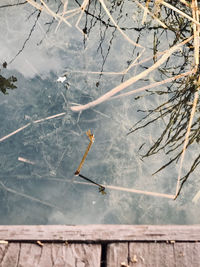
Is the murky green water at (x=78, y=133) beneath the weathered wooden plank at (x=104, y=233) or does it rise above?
above

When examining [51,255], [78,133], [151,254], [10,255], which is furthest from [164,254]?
[78,133]

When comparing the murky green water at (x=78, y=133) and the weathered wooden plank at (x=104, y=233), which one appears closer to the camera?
the weathered wooden plank at (x=104, y=233)

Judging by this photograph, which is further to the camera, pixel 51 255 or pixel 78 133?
pixel 78 133

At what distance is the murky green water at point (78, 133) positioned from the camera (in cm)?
164

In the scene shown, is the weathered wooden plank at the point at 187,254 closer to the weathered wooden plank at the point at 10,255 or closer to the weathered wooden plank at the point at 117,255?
the weathered wooden plank at the point at 117,255

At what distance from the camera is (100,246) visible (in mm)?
975

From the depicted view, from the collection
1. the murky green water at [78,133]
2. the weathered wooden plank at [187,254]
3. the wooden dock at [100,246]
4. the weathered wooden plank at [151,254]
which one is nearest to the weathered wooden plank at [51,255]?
the wooden dock at [100,246]

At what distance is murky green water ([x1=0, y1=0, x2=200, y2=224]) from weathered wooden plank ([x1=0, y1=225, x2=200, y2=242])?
648 millimetres

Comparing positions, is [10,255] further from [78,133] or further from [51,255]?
[78,133]

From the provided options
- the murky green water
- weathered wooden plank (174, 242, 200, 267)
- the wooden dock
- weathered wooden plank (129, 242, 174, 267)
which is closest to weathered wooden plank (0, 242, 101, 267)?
the wooden dock

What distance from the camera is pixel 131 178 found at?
170 centimetres

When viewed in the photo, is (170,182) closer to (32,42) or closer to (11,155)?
(11,155)

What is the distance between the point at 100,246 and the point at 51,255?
18cm

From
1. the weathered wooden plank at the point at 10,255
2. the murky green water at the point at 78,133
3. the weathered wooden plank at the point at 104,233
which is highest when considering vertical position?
the murky green water at the point at 78,133
